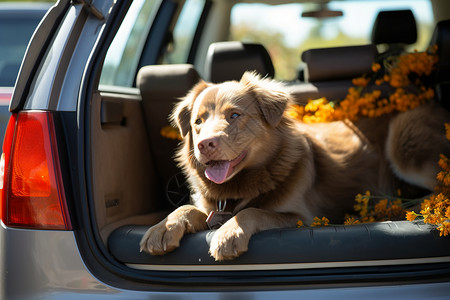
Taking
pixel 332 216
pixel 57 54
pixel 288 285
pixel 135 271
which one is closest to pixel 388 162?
pixel 332 216

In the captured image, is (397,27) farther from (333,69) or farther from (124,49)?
(124,49)

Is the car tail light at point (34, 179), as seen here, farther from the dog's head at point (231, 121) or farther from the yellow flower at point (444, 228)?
the yellow flower at point (444, 228)

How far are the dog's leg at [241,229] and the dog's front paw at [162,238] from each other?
185 millimetres

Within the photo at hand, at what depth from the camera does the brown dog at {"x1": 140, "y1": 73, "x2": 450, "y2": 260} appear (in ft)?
9.38

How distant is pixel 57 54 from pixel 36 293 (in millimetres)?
1058

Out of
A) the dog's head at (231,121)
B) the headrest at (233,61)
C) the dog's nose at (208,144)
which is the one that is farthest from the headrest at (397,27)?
the dog's nose at (208,144)

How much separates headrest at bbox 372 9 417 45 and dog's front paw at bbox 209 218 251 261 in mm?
3375

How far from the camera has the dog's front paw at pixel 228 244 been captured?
2.15 meters

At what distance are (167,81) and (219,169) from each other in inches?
43.6

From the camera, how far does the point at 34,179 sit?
222 cm

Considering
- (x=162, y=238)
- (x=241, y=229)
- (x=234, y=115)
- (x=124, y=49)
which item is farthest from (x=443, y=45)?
(x=124, y=49)

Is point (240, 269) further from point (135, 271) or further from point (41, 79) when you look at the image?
point (41, 79)

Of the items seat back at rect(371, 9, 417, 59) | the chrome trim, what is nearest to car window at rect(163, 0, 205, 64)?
seat back at rect(371, 9, 417, 59)

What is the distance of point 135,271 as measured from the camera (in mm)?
2242
